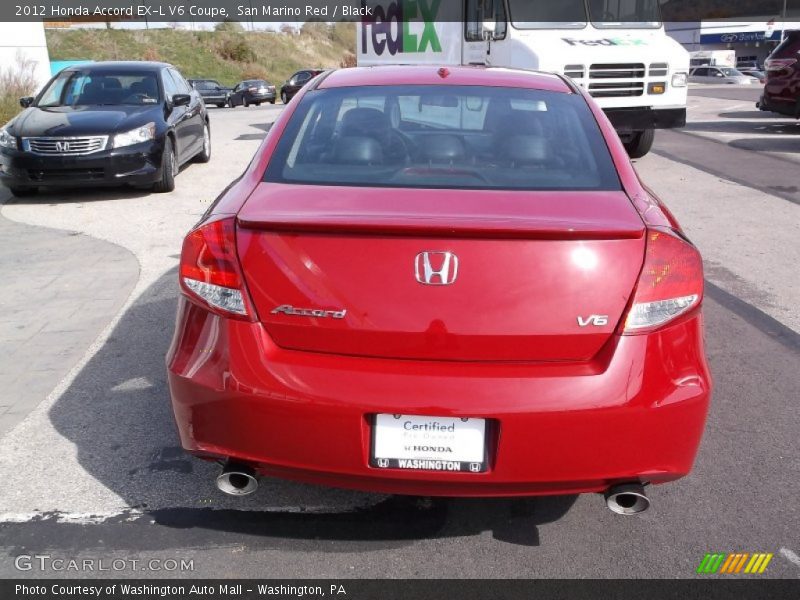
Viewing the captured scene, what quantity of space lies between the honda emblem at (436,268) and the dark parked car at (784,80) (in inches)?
614

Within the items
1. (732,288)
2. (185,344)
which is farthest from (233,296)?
(732,288)

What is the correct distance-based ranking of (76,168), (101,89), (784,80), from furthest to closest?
1. (784,80)
2. (101,89)
3. (76,168)

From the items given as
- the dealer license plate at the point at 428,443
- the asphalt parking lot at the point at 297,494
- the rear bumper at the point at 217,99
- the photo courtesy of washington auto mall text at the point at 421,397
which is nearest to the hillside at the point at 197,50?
the rear bumper at the point at 217,99

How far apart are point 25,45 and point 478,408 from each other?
2331cm

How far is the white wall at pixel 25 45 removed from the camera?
21016mm

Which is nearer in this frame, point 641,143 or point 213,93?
point 641,143

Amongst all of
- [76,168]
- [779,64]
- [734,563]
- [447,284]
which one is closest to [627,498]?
[734,563]

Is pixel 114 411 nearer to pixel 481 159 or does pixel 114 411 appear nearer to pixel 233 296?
pixel 233 296

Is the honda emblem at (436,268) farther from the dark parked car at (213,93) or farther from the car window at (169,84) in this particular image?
the dark parked car at (213,93)

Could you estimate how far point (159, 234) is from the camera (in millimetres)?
7875

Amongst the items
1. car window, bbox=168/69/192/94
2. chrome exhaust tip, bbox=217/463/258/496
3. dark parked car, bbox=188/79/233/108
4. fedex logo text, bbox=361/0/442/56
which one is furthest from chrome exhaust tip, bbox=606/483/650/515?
dark parked car, bbox=188/79/233/108

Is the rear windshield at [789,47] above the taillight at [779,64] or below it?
above

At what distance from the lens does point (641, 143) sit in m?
13.1

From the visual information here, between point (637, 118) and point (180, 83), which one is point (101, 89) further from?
point (637, 118)
